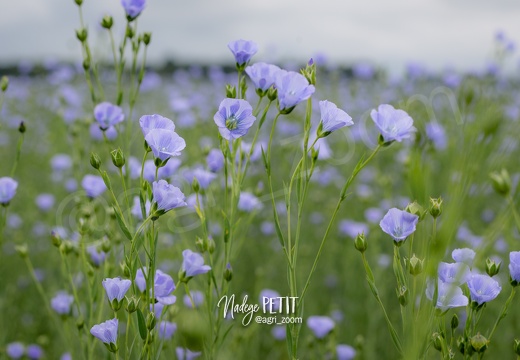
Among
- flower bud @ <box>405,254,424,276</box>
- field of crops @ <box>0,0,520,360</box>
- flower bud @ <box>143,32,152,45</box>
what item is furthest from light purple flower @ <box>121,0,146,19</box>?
flower bud @ <box>405,254,424,276</box>

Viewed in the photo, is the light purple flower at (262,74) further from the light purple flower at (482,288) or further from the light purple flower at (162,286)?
the light purple flower at (482,288)

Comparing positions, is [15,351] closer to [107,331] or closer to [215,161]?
[215,161]

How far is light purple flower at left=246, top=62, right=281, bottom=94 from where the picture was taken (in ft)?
3.82

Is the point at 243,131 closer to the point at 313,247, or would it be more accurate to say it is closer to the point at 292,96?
the point at 292,96

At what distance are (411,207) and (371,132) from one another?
12.8 feet

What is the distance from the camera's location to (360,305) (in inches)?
116

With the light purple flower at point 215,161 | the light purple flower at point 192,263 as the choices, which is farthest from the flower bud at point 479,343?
the light purple flower at point 215,161

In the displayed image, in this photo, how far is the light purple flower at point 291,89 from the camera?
43.8 inches

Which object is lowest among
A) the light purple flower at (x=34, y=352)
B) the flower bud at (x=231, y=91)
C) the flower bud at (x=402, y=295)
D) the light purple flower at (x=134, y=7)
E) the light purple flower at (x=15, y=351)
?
the light purple flower at (x=34, y=352)

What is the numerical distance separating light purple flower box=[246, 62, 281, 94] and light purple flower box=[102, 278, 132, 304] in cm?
44

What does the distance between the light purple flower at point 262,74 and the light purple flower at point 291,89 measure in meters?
0.02

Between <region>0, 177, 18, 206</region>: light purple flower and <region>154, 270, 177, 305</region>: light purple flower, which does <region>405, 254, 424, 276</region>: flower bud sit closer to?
<region>154, 270, 177, 305</region>: light purple flower

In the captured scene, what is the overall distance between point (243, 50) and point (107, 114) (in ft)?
1.87

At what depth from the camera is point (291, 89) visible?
1.13 meters
